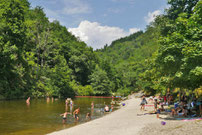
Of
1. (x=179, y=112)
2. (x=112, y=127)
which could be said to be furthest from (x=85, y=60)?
(x=112, y=127)

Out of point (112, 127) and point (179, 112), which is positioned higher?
point (179, 112)

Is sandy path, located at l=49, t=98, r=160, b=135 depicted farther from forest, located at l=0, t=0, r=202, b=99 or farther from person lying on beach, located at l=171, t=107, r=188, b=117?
forest, located at l=0, t=0, r=202, b=99

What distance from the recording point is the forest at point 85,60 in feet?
49.9

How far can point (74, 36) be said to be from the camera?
112 metres

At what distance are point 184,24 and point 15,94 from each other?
40.4 meters

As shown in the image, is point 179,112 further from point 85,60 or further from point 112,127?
point 85,60

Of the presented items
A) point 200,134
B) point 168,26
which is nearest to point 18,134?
point 200,134

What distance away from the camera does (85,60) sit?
8644 cm

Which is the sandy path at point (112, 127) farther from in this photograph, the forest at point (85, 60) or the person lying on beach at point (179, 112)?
the forest at point (85, 60)

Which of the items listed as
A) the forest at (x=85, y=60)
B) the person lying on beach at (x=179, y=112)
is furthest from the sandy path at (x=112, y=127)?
the forest at (x=85, y=60)

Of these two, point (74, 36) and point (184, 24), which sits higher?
point (74, 36)

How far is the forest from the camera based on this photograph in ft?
49.9

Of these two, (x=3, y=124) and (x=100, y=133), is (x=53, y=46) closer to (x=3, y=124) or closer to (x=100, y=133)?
(x=3, y=124)

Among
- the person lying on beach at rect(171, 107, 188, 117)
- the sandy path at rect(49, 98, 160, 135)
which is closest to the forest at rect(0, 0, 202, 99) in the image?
the person lying on beach at rect(171, 107, 188, 117)
